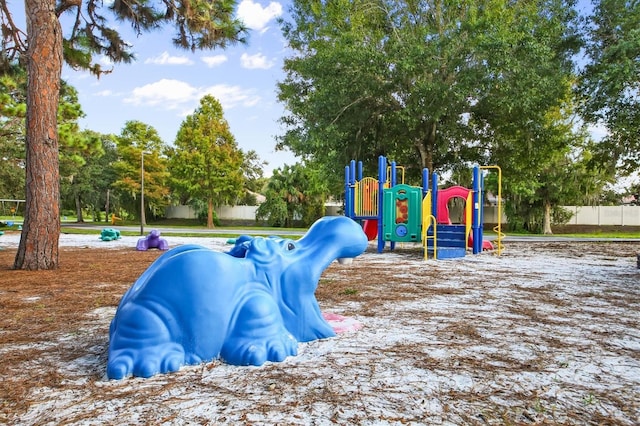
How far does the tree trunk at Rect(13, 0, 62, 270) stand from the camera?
789 centimetres

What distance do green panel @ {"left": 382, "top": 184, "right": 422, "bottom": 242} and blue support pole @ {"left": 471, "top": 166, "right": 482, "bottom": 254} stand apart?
A: 1.22 m

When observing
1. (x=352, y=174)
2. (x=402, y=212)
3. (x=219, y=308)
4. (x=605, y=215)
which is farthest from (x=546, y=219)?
(x=219, y=308)

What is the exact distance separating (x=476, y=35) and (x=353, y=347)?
1310 centimetres

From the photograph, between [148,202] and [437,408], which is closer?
[437,408]

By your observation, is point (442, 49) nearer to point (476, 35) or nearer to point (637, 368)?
point (476, 35)

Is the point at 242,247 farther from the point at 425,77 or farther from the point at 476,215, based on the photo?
the point at 425,77

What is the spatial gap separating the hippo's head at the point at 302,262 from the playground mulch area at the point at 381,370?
188 millimetres

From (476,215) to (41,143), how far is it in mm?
8794

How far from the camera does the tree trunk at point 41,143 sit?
311 inches

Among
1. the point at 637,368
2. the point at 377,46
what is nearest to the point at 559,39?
the point at 377,46

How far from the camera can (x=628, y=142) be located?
52.2ft

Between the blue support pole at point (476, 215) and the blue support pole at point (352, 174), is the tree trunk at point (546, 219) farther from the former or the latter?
the blue support pole at point (352, 174)

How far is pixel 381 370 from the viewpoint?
9.98ft

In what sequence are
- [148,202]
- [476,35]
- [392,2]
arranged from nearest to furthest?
1. [476,35]
2. [392,2]
3. [148,202]
